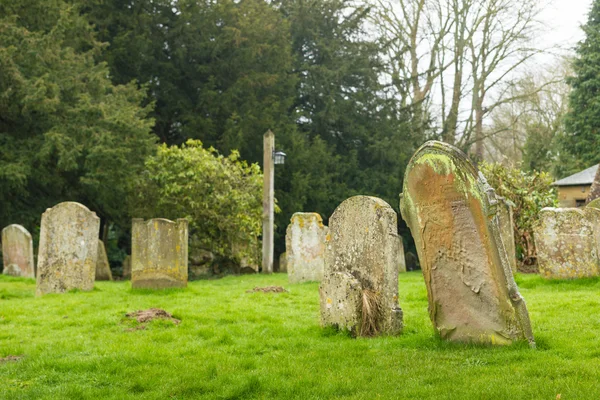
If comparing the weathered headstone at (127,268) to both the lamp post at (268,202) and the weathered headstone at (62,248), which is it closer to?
the lamp post at (268,202)

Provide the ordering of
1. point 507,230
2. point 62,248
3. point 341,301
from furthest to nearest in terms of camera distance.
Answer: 1. point 507,230
2. point 62,248
3. point 341,301

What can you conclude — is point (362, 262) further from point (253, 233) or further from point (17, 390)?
point (253, 233)

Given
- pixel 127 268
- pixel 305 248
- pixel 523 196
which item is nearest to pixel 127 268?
pixel 127 268

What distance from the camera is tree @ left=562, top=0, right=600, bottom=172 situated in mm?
31125

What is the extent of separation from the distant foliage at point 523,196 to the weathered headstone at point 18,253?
1336cm

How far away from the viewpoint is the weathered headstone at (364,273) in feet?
23.5

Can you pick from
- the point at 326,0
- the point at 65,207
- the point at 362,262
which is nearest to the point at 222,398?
the point at 362,262

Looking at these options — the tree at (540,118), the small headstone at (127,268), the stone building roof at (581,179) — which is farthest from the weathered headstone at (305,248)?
the tree at (540,118)

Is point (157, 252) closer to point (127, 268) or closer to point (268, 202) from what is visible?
point (268, 202)

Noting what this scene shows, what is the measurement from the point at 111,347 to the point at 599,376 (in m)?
4.80

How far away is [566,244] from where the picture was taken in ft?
37.6

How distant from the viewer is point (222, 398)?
16.6 feet

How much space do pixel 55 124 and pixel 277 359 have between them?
15.3 meters

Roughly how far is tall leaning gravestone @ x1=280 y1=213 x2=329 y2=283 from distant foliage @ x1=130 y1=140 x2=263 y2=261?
491 centimetres
